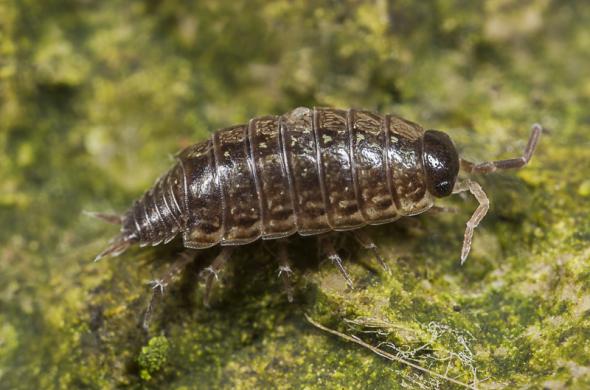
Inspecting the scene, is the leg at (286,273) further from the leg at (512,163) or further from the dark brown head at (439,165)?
the leg at (512,163)

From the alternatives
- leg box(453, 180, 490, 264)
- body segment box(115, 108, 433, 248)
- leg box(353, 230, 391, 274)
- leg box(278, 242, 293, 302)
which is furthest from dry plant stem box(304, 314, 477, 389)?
leg box(453, 180, 490, 264)

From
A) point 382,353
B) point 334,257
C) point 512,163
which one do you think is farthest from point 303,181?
point 512,163

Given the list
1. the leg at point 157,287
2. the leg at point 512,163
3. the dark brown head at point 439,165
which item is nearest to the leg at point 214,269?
the leg at point 157,287

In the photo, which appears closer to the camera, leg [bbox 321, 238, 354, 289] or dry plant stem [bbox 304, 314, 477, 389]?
dry plant stem [bbox 304, 314, 477, 389]

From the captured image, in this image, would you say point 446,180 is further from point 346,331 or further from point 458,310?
point 346,331

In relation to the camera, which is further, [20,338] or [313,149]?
[20,338]

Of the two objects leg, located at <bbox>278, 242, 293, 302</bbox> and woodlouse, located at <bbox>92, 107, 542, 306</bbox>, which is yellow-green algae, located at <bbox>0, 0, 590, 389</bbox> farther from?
woodlouse, located at <bbox>92, 107, 542, 306</bbox>

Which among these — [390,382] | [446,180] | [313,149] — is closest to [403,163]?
[446,180]
